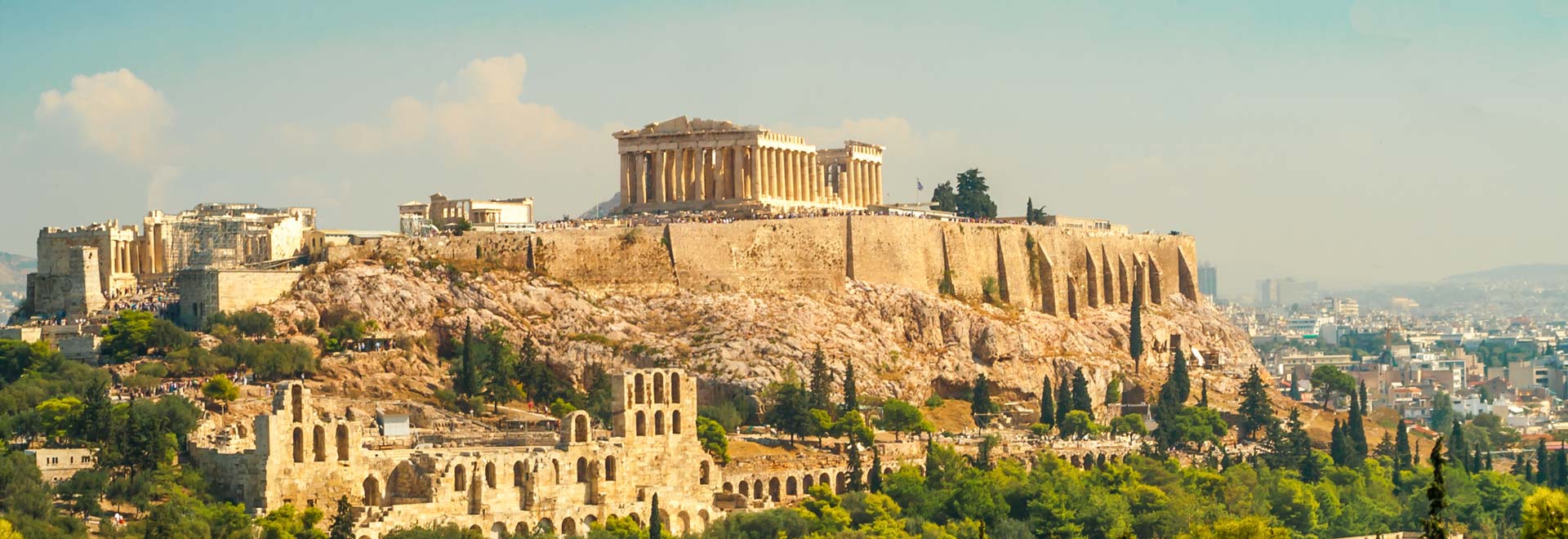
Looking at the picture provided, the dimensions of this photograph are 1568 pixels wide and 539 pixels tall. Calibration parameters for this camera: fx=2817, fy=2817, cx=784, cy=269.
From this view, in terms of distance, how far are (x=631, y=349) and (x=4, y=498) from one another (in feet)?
113

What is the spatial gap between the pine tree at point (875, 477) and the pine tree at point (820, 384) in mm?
4821

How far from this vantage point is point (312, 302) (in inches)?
4016

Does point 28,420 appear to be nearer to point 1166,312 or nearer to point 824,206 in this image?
point 824,206

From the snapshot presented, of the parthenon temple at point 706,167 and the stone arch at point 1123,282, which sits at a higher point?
the parthenon temple at point 706,167

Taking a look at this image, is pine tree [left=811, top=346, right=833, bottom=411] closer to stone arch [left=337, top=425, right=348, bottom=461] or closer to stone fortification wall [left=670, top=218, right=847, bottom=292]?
stone fortification wall [left=670, top=218, right=847, bottom=292]

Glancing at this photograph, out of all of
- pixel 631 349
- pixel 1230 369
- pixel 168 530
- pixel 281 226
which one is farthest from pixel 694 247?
pixel 168 530

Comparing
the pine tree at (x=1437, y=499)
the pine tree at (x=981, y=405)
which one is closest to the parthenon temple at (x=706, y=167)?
the pine tree at (x=981, y=405)

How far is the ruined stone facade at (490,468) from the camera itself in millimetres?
78250

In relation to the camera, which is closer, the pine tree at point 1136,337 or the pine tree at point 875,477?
the pine tree at point 875,477

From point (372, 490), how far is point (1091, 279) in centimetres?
6561

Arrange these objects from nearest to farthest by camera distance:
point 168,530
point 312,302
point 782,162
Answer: point 168,530 → point 312,302 → point 782,162

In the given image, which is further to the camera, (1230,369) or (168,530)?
(1230,369)

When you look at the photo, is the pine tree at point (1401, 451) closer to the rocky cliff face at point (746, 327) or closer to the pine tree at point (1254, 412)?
the pine tree at point (1254, 412)

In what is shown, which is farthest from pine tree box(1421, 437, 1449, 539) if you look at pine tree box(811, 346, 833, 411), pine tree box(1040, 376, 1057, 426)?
pine tree box(1040, 376, 1057, 426)
